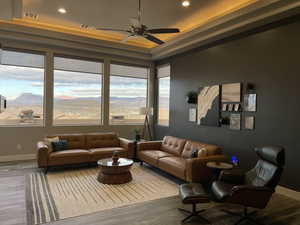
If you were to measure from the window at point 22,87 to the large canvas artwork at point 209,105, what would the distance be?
178 inches

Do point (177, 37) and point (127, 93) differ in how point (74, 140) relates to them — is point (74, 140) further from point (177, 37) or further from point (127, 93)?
point (177, 37)

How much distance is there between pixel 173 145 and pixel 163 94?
2.62 metres

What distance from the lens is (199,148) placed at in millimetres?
4637

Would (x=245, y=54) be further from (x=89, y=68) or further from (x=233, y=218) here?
(x=89, y=68)

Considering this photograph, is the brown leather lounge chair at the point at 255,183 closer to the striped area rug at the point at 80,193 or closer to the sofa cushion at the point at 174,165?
the sofa cushion at the point at 174,165

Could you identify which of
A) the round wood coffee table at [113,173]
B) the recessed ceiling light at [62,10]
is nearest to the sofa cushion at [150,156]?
the round wood coffee table at [113,173]

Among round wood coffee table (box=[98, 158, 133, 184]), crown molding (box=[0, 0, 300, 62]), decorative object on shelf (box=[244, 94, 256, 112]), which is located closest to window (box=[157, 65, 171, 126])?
crown molding (box=[0, 0, 300, 62])

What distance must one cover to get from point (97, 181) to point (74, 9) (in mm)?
3776

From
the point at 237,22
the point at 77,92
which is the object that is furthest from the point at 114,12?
the point at 77,92

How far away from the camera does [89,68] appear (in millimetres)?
6875

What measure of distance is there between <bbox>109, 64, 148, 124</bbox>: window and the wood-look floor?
161 inches

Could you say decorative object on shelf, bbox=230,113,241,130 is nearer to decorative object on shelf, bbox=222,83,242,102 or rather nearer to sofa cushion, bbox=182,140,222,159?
decorative object on shelf, bbox=222,83,242,102

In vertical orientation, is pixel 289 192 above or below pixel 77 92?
below

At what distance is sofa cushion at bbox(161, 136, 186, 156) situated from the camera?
207 inches
